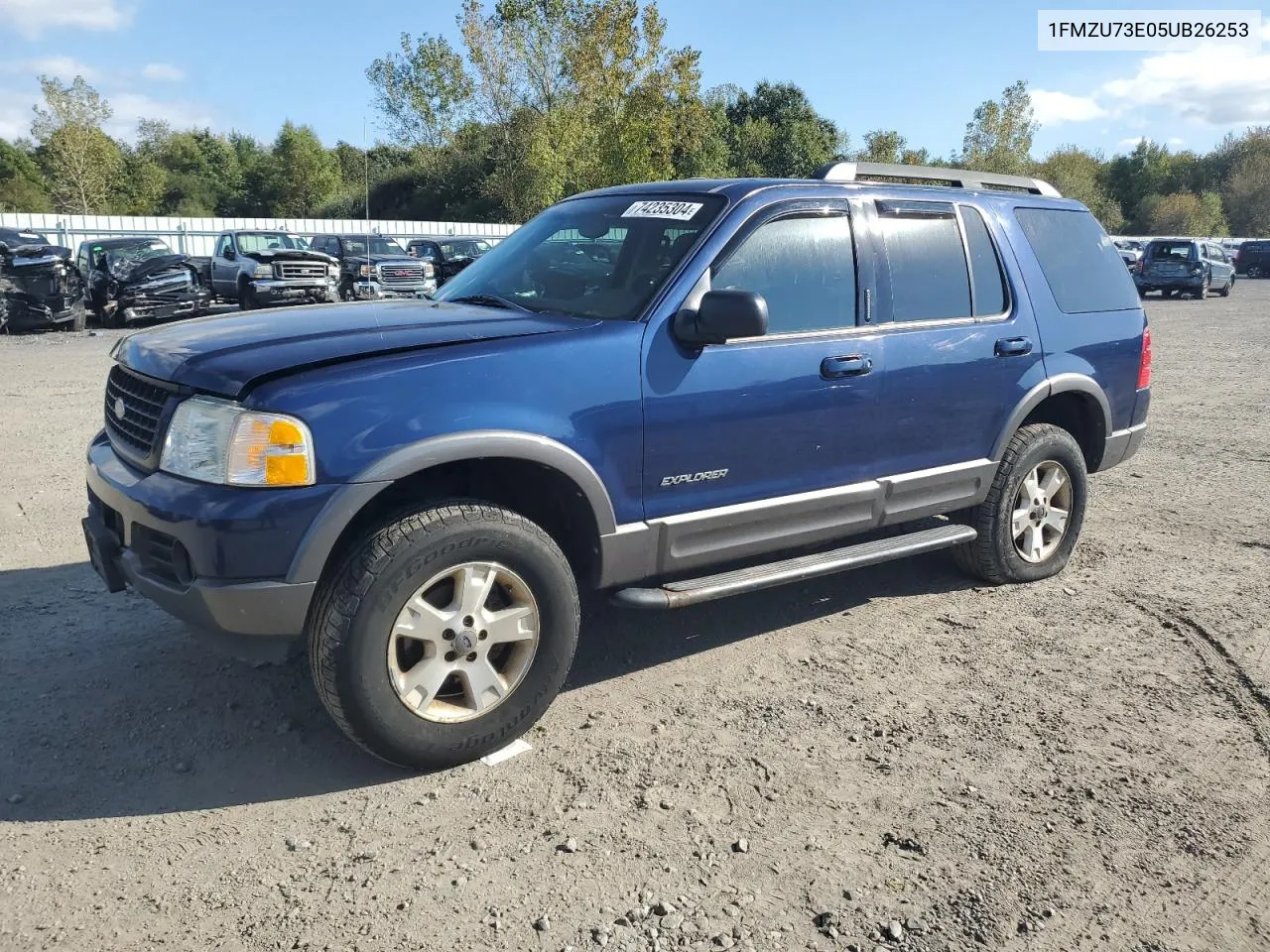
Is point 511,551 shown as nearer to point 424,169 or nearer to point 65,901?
point 65,901

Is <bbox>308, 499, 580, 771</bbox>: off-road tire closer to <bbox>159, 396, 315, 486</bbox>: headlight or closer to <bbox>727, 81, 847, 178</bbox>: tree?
<bbox>159, 396, 315, 486</bbox>: headlight

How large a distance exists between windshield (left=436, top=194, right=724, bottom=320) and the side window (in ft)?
0.72

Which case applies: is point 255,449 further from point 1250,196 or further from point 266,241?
point 1250,196

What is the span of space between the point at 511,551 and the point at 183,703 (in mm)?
1476

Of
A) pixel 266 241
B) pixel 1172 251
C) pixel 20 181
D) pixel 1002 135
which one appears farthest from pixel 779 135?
pixel 266 241

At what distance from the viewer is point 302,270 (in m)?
19.3

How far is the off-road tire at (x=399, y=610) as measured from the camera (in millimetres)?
3104

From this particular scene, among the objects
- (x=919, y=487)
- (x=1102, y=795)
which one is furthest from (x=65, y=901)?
(x=919, y=487)

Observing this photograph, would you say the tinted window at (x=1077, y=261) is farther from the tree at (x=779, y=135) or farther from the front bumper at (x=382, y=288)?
the tree at (x=779, y=135)

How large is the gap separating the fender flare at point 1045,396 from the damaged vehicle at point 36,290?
16840mm

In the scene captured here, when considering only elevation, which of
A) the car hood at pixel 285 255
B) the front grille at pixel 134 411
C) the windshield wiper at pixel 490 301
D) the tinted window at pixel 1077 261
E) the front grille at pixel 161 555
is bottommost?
the front grille at pixel 161 555

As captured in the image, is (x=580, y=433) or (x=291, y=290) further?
(x=291, y=290)

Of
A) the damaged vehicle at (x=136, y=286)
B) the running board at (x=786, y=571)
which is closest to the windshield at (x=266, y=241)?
the damaged vehicle at (x=136, y=286)

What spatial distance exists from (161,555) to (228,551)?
0.34 m
